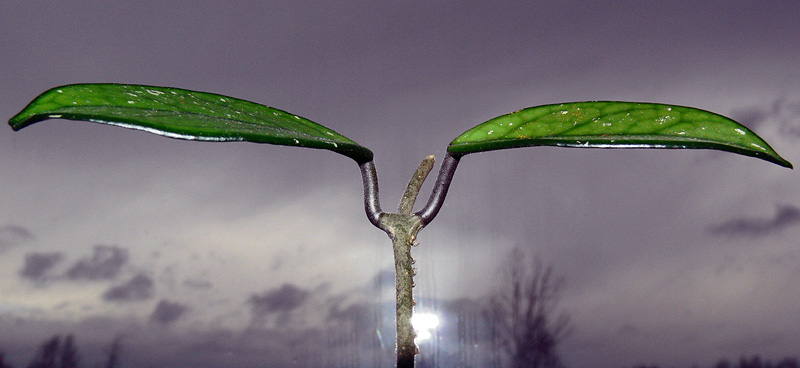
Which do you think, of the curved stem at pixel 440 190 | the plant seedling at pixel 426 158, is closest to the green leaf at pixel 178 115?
the plant seedling at pixel 426 158

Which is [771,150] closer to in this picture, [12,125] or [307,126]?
[307,126]

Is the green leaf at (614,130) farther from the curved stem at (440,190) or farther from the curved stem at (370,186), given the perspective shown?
the curved stem at (370,186)

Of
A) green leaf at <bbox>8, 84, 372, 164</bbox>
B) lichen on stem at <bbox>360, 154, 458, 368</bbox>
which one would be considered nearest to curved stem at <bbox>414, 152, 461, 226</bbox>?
lichen on stem at <bbox>360, 154, 458, 368</bbox>

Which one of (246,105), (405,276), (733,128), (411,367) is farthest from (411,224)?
(733,128)

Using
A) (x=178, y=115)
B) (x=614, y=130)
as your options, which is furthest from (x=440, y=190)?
(x=178, y=115)

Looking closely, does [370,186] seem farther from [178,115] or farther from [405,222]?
[178,115]

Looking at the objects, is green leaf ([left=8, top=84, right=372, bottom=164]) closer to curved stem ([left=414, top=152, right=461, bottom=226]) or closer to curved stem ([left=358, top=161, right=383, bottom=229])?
curved stem ([left=358, top=161, right=383, bottom=229])

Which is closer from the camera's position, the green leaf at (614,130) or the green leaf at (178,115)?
the green leaf at (178,115)
